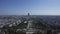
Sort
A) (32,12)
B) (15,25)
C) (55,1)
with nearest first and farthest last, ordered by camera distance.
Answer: (55,1) < (32,12) < (15,25)

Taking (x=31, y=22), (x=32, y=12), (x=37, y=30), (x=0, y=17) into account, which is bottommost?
(x=37, y=30)

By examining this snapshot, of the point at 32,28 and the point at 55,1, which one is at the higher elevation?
the point at 55,1

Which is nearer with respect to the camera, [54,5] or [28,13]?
[54,5]

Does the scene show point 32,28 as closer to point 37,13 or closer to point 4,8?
point 37,13

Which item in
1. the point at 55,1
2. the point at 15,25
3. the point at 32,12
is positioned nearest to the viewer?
the point at 55,1

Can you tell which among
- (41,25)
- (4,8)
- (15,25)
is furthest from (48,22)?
(4,8)

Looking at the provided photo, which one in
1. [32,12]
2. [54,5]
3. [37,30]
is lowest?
[37,30]

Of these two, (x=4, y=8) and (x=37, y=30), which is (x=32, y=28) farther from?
(x=4, y=8)

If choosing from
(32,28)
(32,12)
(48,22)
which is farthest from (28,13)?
(48,22)

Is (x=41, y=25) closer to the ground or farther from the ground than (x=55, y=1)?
closer to the ground
